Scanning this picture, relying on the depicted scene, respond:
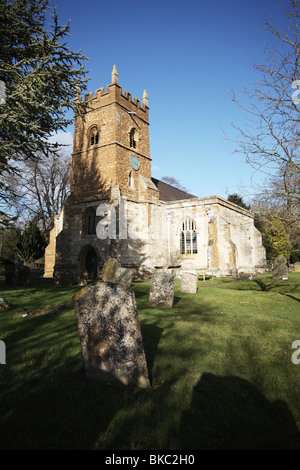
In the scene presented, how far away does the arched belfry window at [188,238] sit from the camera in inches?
834

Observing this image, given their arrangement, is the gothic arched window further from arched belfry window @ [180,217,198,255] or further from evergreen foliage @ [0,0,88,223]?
evergreen foliage @ [0,0,88,223]

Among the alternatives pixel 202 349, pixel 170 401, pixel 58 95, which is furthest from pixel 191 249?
pixel 170 401

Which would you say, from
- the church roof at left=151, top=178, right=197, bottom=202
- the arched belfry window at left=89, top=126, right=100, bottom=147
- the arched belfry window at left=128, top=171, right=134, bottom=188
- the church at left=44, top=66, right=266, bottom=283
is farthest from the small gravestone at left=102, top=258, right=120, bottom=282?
the church roof at left=151, top=178, right=197, bottom=202

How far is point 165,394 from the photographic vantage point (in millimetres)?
3041

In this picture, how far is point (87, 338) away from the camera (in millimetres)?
3588

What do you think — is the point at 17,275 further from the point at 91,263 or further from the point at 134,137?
the point at 134,137

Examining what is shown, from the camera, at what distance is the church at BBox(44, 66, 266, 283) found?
18453 millimetres

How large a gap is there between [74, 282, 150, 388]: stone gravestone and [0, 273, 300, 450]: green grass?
0.17 m

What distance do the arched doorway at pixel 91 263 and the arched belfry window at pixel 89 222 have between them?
56.1 inches

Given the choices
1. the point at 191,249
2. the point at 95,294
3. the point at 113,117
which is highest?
the point at 113,117

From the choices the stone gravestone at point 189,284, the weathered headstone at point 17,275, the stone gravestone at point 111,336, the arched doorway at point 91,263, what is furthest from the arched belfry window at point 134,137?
the stone gravestone at point 111,336

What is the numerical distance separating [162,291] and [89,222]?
12.6m
